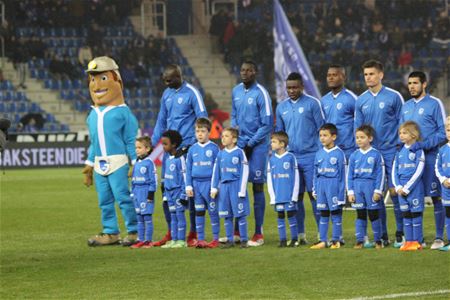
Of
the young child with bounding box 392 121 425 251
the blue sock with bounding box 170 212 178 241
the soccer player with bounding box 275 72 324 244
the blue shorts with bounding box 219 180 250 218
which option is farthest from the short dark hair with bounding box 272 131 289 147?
A: the blue sock with bounding box 170 212 178 241

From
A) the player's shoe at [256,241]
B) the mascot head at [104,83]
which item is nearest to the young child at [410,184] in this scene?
the player's shoe at [256,241]

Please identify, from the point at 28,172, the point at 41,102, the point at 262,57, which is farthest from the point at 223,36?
the point at 28,172

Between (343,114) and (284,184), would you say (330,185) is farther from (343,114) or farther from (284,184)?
(343,114)

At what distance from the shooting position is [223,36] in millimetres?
38219

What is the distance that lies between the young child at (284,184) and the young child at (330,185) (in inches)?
13.2

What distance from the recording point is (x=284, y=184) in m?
12.9

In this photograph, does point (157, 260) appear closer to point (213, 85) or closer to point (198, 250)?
point (198, 250)

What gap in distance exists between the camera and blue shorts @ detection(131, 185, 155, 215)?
525 inches

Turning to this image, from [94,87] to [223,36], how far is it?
81.6 feet

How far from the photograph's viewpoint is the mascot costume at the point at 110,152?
523 inches

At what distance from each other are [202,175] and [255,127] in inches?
37.0

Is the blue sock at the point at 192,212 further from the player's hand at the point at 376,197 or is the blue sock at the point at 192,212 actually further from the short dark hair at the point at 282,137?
the player's hand at the point at 376,197

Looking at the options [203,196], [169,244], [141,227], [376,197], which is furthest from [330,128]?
[141,227]

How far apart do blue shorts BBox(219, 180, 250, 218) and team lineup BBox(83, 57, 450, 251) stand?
12 millimetres
